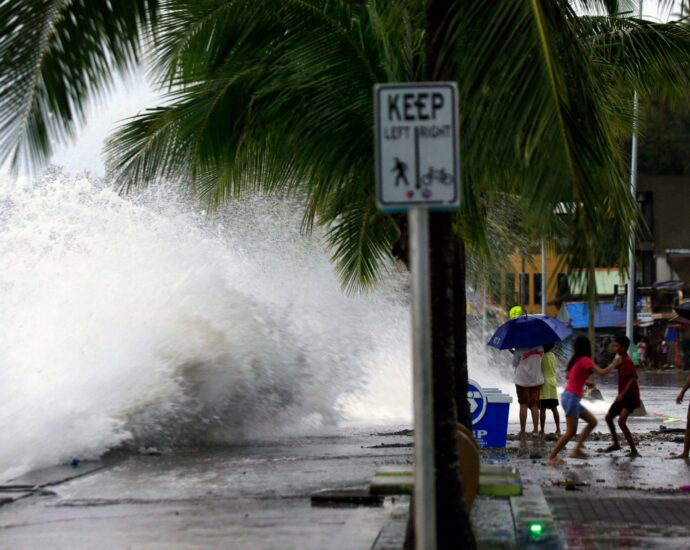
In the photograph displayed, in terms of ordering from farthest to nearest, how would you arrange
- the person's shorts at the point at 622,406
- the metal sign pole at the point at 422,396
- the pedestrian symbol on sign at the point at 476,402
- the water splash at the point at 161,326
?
the person's shorts at the point at 622,406, the water splash at the point at 161,326, the pedestrian symbol on sign at the point at 476,402, the metal sign pole at the point at 422,396

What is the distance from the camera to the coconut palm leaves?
21.1ft

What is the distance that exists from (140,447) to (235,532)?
7.03 m

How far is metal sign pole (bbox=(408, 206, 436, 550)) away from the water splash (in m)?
8.79

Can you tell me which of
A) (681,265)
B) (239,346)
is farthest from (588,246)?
(681,265)

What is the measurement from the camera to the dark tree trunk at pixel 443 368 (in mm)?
7809

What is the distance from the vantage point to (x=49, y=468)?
45.2 ft

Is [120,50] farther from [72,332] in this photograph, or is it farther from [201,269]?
[201,269]

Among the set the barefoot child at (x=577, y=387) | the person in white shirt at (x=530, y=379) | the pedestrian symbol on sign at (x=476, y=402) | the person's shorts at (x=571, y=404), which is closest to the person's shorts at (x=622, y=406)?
the barefoot child at (x=577, y=387)

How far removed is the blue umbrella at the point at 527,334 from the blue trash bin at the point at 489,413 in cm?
224

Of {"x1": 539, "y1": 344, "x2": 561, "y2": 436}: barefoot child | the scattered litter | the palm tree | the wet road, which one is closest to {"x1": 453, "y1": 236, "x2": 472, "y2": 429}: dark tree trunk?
the palm tree

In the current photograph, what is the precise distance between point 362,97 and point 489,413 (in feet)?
22.0

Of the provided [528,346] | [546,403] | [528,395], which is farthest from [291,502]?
[546,403]

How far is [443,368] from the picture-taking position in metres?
8.01

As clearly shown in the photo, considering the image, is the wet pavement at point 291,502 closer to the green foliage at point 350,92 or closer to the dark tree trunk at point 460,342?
the dark tree trunk at point 460,342
